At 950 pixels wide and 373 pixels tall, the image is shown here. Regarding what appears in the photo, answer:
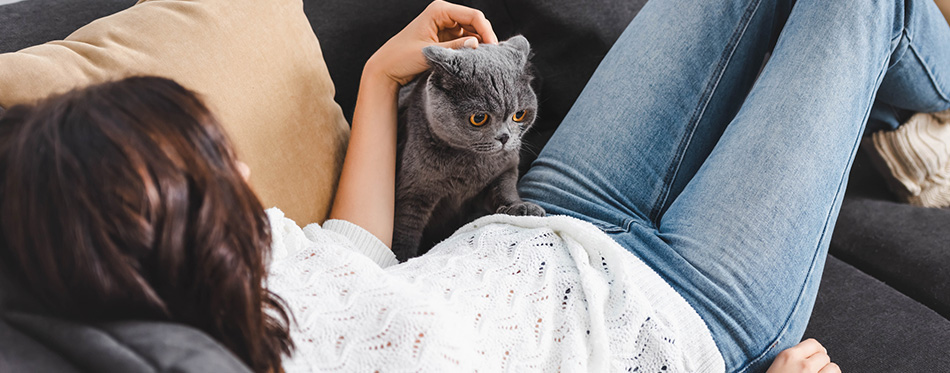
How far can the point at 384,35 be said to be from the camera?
1.34 metres

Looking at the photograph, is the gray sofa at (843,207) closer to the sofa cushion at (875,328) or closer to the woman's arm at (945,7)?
the sofa cushion at (875,328)

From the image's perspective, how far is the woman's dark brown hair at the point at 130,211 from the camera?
1.46 feet

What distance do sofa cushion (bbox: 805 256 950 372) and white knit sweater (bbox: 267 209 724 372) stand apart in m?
0.45

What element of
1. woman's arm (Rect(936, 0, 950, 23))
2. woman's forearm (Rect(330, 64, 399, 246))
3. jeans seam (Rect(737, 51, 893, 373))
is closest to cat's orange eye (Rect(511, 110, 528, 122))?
woman's forearm (Rect(330, 64, 399, 246))

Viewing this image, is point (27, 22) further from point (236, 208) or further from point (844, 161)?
point (844, 161)

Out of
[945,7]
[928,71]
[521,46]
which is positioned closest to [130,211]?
[521,46]

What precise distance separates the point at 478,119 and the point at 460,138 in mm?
53

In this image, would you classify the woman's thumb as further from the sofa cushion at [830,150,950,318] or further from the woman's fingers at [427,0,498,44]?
the sofa cushion at [830,150,950,318]

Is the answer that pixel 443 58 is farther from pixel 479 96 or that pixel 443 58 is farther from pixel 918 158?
pixel 918 158

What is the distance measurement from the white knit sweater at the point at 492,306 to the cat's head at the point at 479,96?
0.19 metres

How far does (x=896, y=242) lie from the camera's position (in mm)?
1309

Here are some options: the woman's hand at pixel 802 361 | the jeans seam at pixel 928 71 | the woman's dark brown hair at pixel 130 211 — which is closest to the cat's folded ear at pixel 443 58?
the woman's dark brown hair at pixel 130 211

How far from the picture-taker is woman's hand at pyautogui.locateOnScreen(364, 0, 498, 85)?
102 centimetres

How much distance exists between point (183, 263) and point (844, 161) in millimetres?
1010
